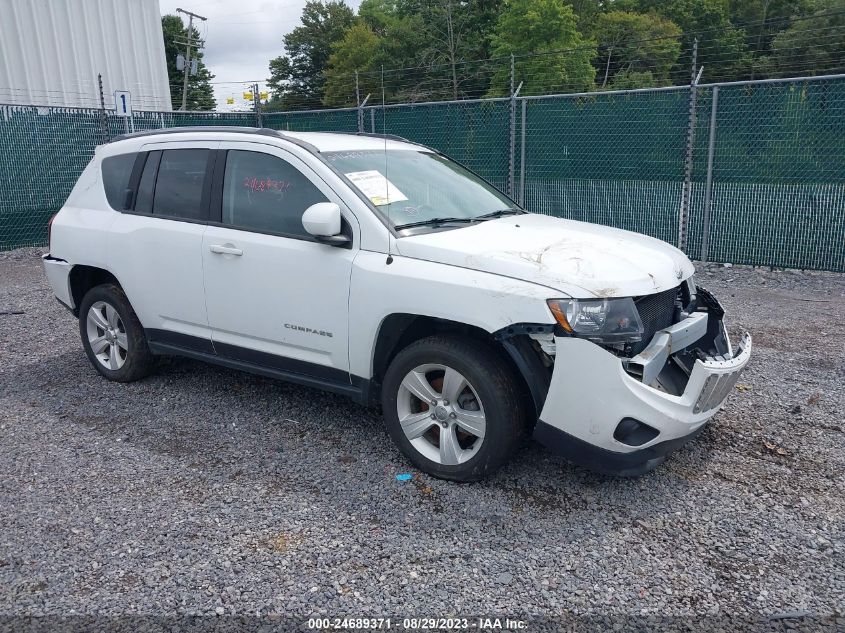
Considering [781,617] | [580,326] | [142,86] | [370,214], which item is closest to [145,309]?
[370,214]

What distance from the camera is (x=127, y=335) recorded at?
5.24 m

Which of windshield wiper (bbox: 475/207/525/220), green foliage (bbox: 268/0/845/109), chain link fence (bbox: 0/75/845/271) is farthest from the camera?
green foliage (bbox: 268/0/845/109)

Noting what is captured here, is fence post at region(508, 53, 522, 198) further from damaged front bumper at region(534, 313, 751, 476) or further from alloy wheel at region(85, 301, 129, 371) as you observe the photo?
damaged front bumper at region(534, 313, 751, 476)

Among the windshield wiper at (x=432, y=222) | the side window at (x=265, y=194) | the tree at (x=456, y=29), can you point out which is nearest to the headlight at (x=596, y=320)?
the windshield wiper at (x=432, y=222)

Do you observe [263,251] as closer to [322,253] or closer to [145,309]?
[322,253]

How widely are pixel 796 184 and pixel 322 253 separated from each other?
7.10 meters

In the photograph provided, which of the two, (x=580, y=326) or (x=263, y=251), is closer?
(x=580, y=326)

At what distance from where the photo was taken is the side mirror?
381 centimetres

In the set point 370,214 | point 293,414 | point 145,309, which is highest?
point 370,214

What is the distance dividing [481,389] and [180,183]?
2.63 metres

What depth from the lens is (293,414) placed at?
15.8 ft

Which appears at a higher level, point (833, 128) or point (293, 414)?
point (833, 128)

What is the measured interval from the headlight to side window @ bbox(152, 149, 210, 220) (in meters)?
2.56

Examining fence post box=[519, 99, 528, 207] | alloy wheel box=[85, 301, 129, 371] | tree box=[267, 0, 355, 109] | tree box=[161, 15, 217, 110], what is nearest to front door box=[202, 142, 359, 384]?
alloy wheel box=[85, 301, 129, 371]
